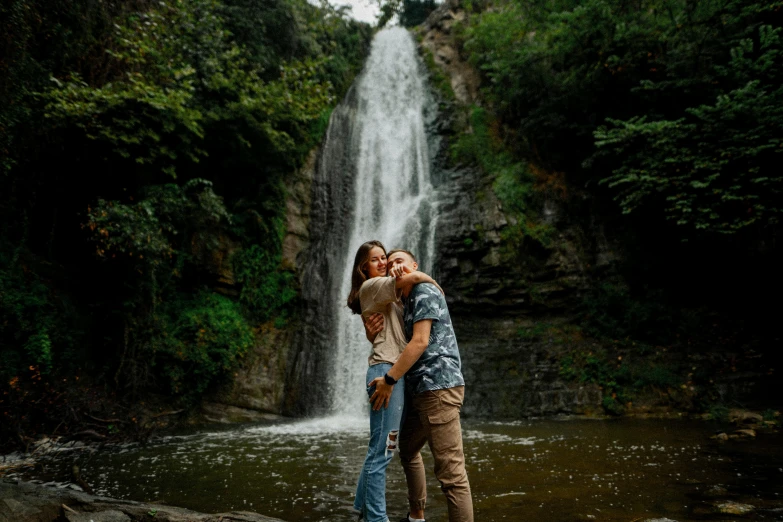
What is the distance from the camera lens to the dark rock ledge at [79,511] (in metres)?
2.64

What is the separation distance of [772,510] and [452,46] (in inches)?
775

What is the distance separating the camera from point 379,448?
2.43 metres

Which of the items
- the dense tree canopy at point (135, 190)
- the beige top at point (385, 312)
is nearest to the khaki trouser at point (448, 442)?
the beige top at point (385, 312)

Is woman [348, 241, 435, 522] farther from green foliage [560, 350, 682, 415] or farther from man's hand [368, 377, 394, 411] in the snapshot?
green foliage [560, 350, 682, 415]

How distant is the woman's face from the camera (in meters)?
2.87

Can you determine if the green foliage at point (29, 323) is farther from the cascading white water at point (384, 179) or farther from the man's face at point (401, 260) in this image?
the man's face at point (401, 260)

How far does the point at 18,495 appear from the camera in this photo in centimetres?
285

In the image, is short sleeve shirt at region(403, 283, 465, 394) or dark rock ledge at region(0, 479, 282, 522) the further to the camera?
dark rock ledge at region(0, 479, 282, 522)

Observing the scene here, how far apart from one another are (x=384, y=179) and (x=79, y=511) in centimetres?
1266

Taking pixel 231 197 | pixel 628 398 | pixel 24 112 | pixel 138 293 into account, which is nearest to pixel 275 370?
pixel 138 293

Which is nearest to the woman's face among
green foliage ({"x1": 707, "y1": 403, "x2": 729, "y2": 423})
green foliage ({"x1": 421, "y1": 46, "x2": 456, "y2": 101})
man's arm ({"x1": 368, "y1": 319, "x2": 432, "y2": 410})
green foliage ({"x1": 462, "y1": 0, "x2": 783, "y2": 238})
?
man's arm ({"x1": 368, "y1": 319, "x2": 432, "y2": 410})

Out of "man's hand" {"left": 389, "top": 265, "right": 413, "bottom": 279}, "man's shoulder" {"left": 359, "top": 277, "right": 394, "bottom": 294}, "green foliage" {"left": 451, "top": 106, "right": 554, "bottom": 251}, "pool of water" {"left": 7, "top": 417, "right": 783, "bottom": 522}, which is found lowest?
"pool of water" {"left": 7, "top": 417, "right": 783, "bottom": 522}

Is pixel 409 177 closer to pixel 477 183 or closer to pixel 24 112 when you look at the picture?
pixel 477 183

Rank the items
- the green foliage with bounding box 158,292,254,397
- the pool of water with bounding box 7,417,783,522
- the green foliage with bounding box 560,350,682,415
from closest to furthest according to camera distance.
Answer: the pool of water with bounding box 7,417,783,522 → the green foliage with bounding box 560,350,682,415 → the green foliage with bounding box 158,292,254,397
